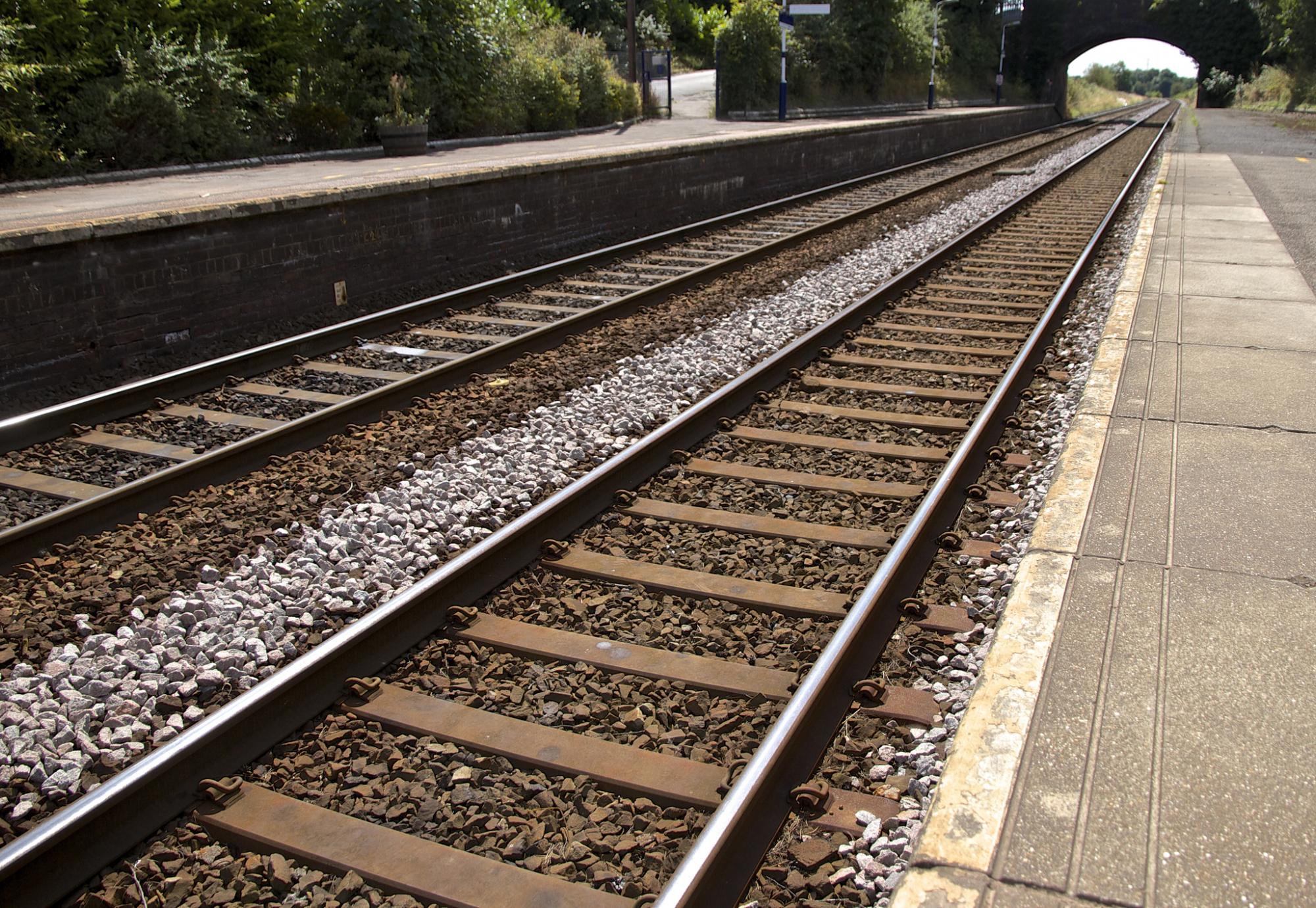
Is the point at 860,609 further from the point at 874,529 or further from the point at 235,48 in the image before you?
the point at 235,48

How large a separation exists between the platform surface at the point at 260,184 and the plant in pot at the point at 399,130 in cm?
43

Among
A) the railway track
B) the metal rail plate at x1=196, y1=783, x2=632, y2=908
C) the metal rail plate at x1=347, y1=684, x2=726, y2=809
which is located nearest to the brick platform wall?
the railway track

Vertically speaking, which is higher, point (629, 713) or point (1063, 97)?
point (1063, 97)

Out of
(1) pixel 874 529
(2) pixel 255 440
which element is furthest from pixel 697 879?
(2) pixel 255 440

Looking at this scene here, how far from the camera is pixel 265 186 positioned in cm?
1167

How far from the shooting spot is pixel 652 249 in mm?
12688

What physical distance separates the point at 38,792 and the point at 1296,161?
2850cm

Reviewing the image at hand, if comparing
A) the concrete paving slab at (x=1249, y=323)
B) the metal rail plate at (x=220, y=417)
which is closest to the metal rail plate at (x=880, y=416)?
the concrete paving slab at (x=1249, y=323)

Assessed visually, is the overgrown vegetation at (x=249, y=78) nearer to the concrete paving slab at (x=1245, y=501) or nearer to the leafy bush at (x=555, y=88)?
the leafy bush at (x=555, y=88)

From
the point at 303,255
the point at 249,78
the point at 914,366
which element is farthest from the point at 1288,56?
the point at 303,255

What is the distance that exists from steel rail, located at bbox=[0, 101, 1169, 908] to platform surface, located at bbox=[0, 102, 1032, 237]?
15.3 feet

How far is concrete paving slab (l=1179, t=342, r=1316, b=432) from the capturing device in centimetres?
589

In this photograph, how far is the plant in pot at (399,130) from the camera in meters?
17.4

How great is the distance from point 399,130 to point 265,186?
6131 mm
